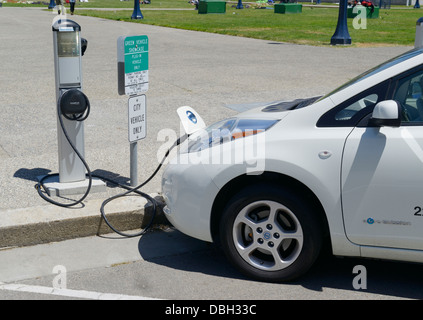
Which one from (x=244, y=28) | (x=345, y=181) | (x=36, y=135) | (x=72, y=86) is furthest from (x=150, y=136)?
(x=244, y=28)

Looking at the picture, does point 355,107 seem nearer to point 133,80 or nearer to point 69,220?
point 133,80

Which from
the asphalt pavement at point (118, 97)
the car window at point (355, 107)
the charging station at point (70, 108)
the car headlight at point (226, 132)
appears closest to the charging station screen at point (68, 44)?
the charging station at point (70, 108)

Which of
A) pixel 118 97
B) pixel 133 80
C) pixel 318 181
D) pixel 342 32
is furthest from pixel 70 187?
pixel 342 32

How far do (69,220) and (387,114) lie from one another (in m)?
2.72

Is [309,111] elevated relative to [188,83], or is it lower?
elevated

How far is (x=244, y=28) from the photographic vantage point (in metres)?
27.3

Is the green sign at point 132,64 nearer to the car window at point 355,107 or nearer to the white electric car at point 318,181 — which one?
the white electric car at point 318,181

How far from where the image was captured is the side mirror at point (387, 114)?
160 inches

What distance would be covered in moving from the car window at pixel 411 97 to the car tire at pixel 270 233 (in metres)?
0.90

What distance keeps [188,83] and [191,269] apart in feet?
24.6

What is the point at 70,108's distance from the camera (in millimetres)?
5734

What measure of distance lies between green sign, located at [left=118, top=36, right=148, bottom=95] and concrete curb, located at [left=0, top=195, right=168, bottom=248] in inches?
39.9
